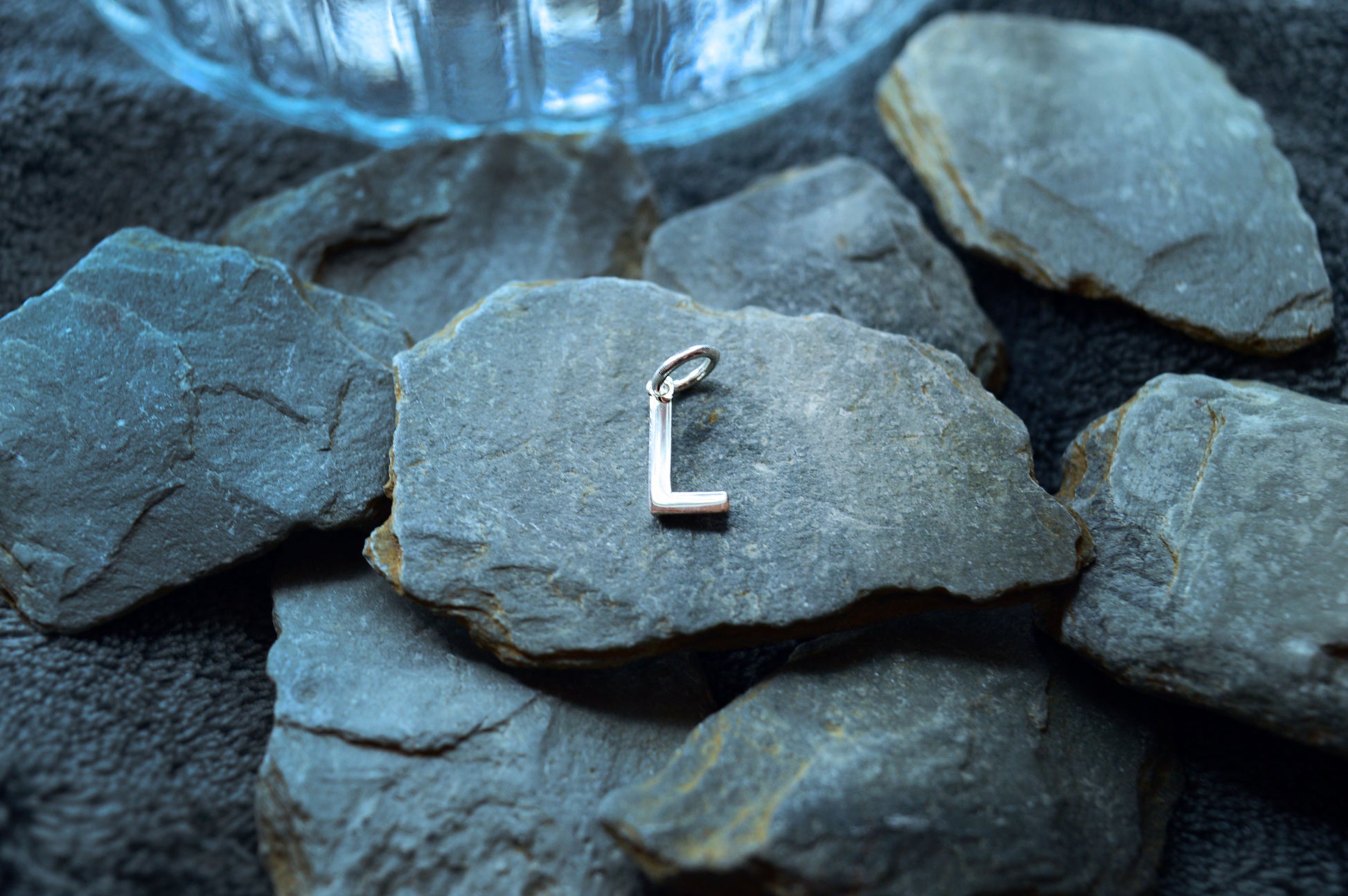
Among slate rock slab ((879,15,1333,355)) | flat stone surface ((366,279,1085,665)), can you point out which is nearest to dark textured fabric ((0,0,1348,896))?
slate rock slab ((879,15,1333,355))

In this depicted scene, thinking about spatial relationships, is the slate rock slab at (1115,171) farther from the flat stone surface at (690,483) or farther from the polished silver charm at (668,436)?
the polished silver charm at (668,436)

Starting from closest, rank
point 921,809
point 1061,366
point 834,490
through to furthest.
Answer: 1. point 921,809
2. point 834,490
3. point 1061,366

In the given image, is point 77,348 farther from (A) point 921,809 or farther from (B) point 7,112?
(A) point 921,809

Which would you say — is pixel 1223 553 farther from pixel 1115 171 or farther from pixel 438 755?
pixel 438 755

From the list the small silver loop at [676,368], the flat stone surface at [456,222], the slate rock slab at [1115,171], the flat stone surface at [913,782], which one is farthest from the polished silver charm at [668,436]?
the slate rock slab at [1115,171]

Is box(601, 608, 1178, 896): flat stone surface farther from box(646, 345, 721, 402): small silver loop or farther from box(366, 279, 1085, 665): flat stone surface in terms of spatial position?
box(646, 345, 721, 402): small silver loop

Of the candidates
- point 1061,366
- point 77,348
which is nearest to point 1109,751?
point 1061,366

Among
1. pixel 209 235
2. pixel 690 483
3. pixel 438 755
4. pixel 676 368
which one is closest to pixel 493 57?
pixel 209 235
